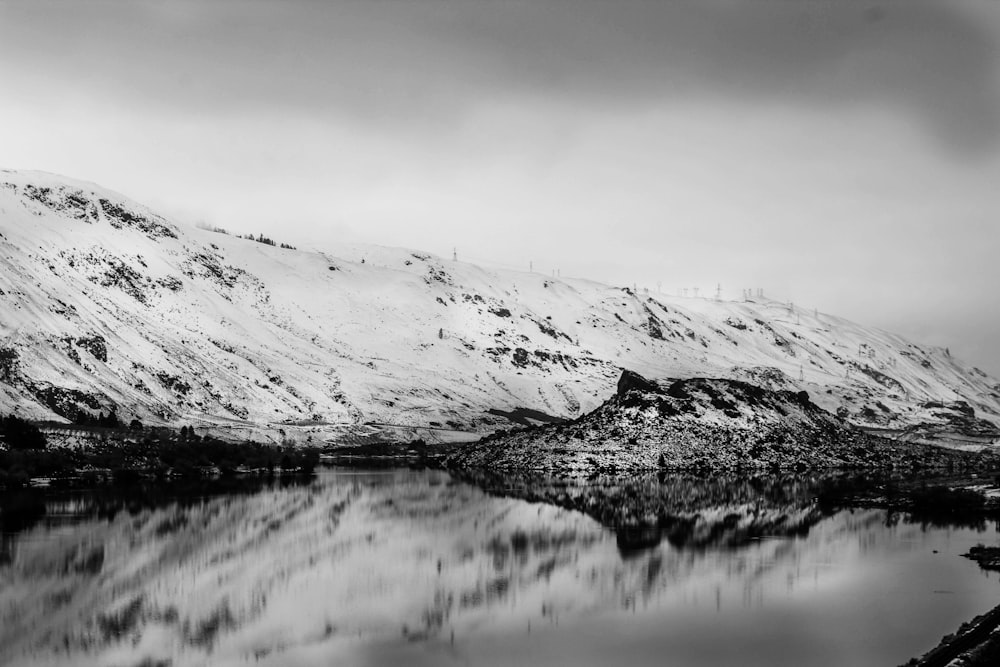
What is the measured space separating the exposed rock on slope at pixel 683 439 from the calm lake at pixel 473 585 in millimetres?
49401

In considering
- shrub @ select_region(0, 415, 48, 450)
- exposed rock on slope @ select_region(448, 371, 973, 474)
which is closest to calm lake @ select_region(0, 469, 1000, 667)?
shrub @ select_region(0, 415, 48, 450)

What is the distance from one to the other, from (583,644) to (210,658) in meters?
14.4

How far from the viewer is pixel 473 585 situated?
190 ft

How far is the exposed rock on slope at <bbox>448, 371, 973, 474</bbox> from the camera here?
488 feet

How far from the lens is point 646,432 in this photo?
15012cm

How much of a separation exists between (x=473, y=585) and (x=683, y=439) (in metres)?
96.6

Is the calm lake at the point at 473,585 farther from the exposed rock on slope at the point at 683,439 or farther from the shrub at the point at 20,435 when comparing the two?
the exposed rock on slope at the point at 683,439

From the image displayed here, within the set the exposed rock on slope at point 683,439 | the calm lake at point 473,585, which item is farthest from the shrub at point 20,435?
the exposed rock on slope at point 683,439

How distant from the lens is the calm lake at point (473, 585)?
41.9 metres

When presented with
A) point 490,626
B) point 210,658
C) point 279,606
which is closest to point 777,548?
point 490,626

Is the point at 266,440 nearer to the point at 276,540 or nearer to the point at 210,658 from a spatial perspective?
the point at 276,540

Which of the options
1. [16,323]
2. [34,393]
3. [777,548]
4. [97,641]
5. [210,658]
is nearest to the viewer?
[210,658]

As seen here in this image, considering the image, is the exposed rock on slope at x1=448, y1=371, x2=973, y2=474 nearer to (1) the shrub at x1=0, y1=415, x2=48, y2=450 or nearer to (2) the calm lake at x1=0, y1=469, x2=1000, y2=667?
(2) the calm lake at x1=0, y1=469, x2=1000, y2=667

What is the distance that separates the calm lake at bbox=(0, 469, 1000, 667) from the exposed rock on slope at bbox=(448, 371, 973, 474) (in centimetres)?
4940
